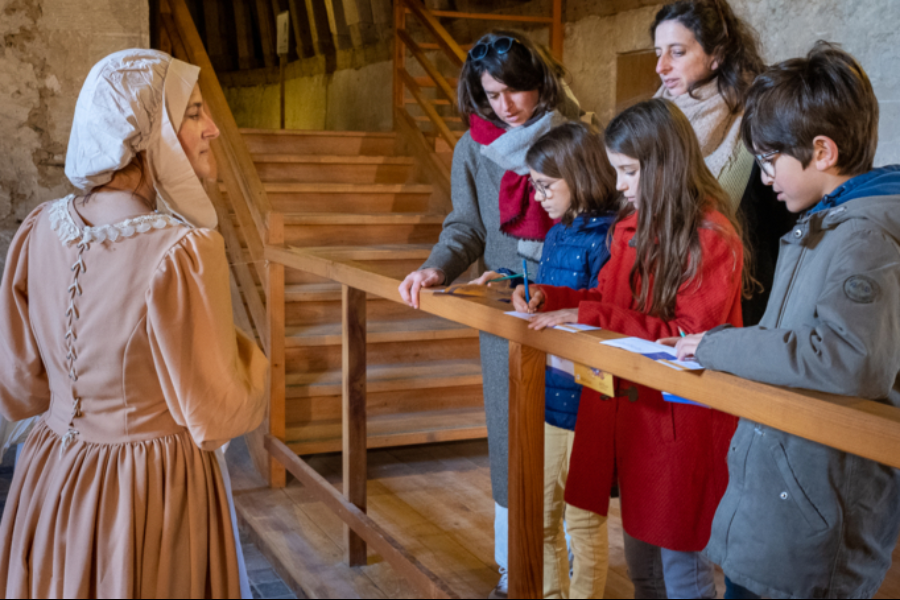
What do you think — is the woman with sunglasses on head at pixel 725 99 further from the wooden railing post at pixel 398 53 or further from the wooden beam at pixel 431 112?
the wooden railing post at pixel 398 53

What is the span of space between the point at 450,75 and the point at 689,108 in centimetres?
518

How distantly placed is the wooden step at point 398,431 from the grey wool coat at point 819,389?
7.49 feet

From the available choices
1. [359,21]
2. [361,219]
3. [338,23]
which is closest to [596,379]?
[361,219]

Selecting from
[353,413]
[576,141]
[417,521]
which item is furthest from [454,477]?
[576,141]

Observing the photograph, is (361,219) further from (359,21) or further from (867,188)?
(867,188)

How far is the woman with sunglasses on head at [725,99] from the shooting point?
2082 millimetres

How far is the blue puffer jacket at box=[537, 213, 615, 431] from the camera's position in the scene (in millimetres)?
1993

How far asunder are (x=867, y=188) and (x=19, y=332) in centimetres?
153

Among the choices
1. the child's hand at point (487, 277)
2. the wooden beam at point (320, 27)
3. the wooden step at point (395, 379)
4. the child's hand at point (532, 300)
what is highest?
the wooden beam at point (320, 27)

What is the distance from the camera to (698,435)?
1.68 metres

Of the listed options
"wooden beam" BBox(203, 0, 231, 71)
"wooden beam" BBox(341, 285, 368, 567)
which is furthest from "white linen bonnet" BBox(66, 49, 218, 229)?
"wooden beam" BBox(203, 0, 231, 71)

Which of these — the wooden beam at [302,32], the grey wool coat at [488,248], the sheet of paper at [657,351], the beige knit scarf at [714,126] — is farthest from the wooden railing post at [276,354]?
the wooden beam at [302,32]

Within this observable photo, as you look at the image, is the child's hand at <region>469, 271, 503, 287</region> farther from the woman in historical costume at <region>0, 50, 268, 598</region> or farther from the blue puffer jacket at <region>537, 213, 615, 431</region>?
the woman in historical costume at <region>0, 50, 268, 598</region>

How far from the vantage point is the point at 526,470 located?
5.58ft
